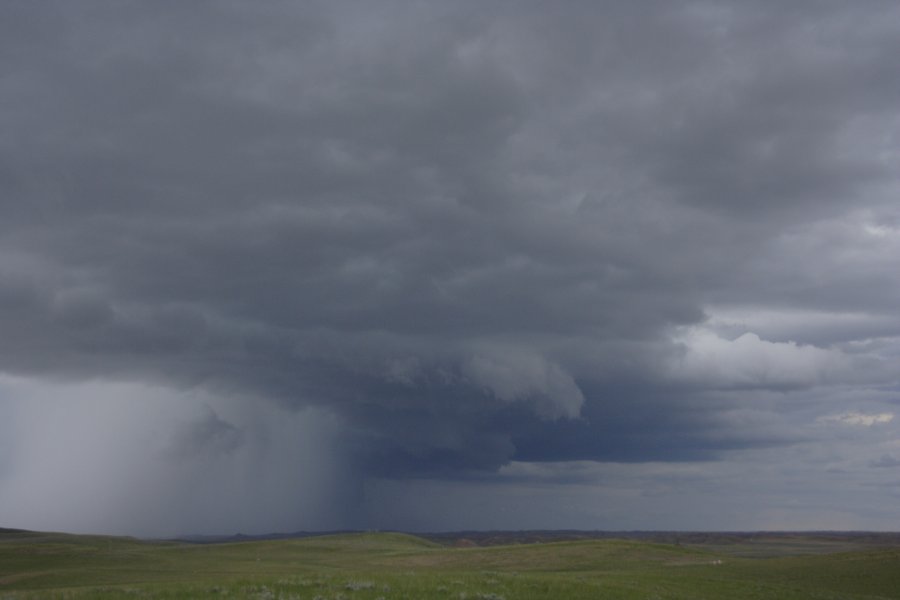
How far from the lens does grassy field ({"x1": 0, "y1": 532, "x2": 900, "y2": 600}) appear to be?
2533 cm

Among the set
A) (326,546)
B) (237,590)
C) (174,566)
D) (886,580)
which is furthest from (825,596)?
(326,546)

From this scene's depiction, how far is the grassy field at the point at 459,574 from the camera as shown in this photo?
25328mm

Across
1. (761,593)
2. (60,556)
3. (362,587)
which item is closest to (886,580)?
(761,593)

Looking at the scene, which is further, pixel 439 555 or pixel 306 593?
pixel 439 555

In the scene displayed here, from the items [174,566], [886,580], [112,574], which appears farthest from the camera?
[174,566]

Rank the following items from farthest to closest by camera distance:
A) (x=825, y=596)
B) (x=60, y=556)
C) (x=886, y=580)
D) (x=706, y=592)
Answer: (x=60, y=556), (x=886, y=580), (x=825, y=596), (x=706, y=592)

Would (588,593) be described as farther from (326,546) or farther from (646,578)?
(326,546)

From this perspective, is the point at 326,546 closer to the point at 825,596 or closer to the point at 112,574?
the point at 112,574

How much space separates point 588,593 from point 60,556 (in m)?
83.4

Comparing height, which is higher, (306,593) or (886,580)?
(306,593)

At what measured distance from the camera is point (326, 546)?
407ft

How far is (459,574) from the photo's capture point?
33625 mm

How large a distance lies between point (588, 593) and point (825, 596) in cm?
2363

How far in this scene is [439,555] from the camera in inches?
3578
